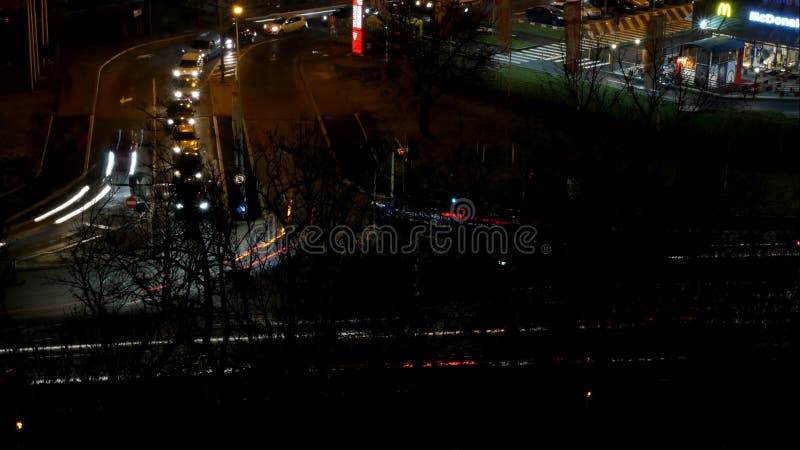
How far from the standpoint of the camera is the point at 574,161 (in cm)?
3203

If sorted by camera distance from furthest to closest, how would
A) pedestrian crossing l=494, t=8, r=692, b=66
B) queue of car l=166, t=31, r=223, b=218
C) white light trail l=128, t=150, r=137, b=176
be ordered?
pedestrian crossing l=494, t=8, r=692, b=66 → white light trail l=128, t=150, r=137, b=176 → queue of car l=166, t=31, r=223, b=218

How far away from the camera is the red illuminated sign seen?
40.3 m

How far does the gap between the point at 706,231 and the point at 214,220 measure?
14186 mm

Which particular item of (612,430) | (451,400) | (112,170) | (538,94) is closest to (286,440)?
(451,400)

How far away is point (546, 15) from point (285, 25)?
14.5 metres

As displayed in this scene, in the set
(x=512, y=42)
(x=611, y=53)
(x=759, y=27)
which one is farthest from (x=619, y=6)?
(x=759, y=27)

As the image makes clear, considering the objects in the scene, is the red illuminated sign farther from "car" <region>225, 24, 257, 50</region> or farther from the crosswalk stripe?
"car" <region>225, 24, 257, 50</region>

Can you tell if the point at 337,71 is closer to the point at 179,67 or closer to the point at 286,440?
the point at 179,67

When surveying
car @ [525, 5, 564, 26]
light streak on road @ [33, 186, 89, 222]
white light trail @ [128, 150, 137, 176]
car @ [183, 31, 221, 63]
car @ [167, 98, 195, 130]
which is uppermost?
car @ [525, 5, 564, 26]

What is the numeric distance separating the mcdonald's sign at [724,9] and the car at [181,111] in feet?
80.4

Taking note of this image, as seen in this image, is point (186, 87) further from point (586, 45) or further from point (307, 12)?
point (586, 45)

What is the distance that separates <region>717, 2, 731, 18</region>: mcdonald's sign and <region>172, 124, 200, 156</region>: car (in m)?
24.9

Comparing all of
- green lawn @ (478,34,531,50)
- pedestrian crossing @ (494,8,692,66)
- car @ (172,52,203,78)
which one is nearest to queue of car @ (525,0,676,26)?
pedestrian crossing @ (494,8,692,66)

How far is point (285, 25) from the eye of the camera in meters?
50.3
